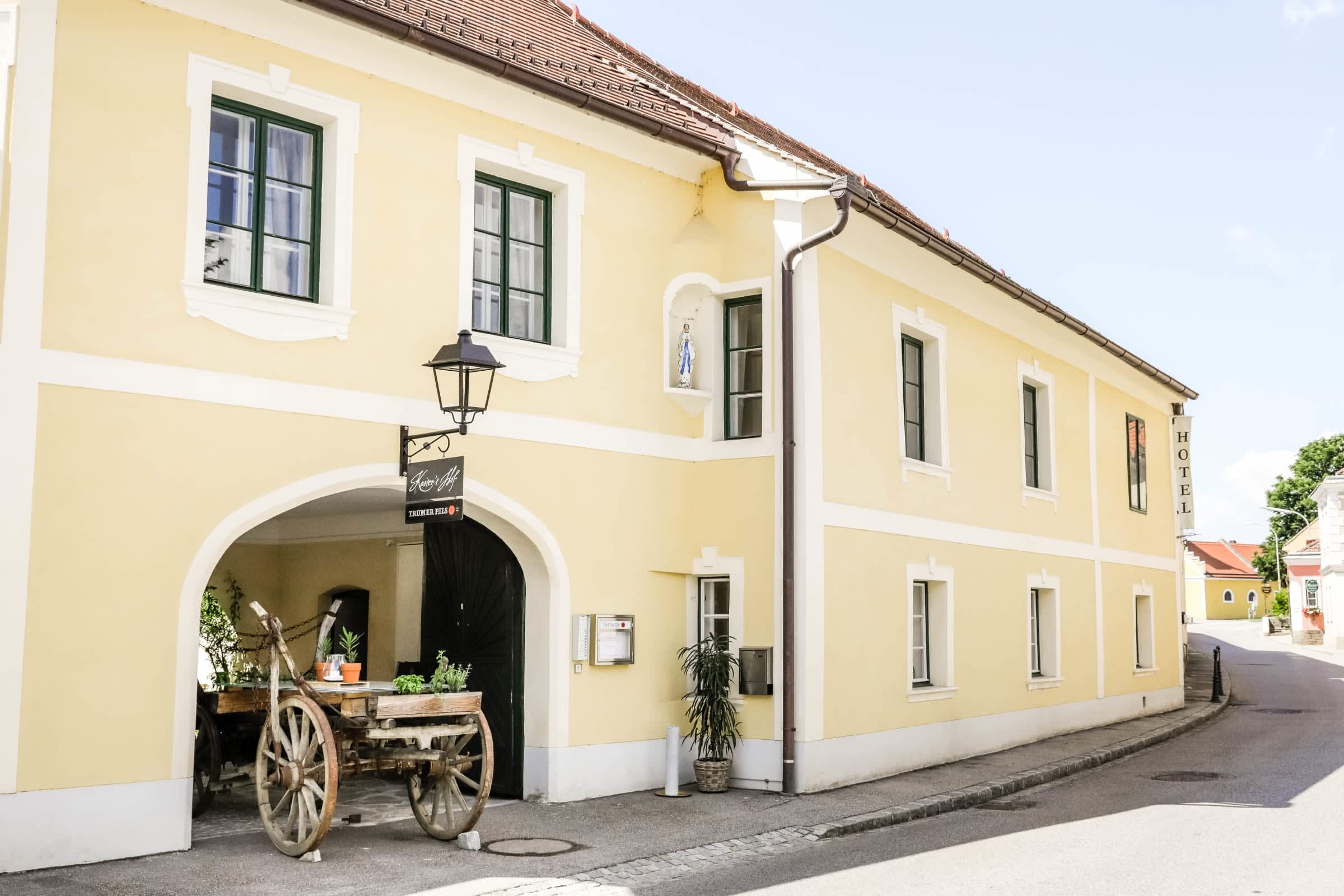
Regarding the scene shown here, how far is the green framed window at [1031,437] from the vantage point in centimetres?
1812

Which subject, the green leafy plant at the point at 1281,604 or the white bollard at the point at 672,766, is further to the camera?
the green leafy plant at the point at 1281,604

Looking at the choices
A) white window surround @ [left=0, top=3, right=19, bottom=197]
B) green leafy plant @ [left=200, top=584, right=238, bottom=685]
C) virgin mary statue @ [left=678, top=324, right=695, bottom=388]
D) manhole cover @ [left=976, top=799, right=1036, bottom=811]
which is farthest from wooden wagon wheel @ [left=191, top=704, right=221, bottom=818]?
manhole cover @ [left=976, top=799, right=1036, bottom=811]

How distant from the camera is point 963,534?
15539mm

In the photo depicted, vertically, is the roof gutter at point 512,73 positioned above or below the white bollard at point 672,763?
above

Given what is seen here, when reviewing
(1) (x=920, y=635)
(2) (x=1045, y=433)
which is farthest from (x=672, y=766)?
(2) (x=1045, y=433)

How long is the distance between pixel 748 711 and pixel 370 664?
184 inches

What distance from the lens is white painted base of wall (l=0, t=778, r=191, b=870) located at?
7922 mm

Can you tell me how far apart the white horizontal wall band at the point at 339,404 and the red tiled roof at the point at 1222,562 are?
9012 centimetres

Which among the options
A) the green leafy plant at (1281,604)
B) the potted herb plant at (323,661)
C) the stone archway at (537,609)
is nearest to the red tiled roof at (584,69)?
the stone archway at (537,609)

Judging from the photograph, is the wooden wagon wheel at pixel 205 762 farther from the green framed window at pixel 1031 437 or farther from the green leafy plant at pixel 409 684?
the green framed window at pixel 1031 437

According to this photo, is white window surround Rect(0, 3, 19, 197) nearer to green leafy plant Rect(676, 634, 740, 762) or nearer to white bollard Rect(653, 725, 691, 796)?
white bollard Rect(653, 725, 691, 796)

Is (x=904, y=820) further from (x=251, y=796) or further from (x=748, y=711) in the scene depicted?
(x=251, y=796)

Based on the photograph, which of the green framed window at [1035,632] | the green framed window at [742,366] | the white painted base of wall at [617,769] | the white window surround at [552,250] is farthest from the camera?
the green framed window at [1035,632]

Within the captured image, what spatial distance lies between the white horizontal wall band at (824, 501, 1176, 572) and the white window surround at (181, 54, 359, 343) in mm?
5109
